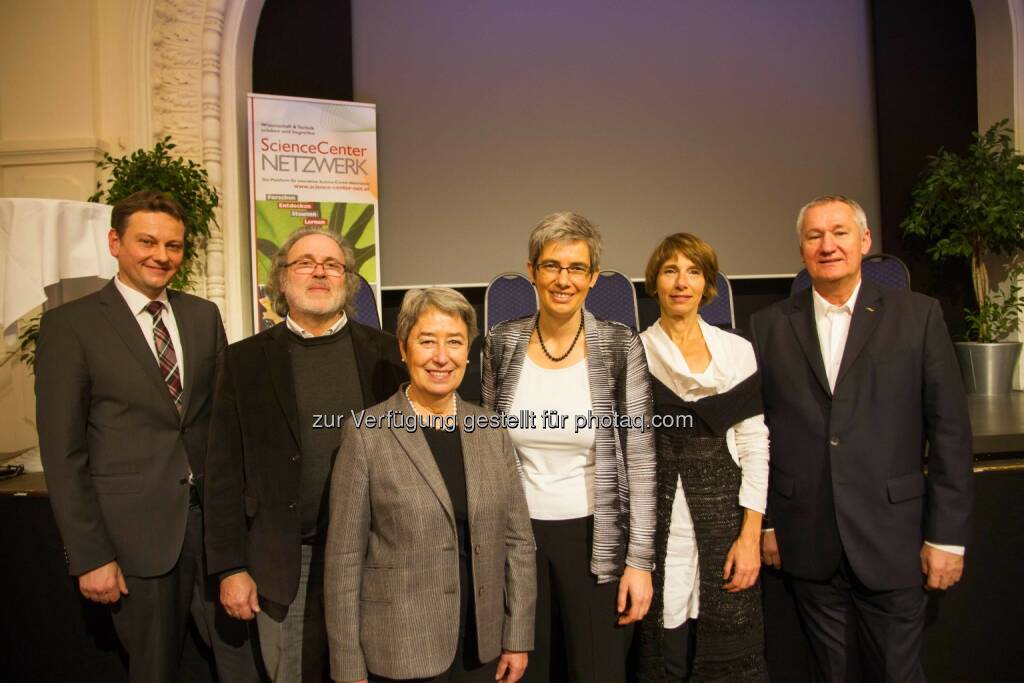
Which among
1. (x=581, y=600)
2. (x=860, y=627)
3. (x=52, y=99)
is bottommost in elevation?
(x=860, y=627)

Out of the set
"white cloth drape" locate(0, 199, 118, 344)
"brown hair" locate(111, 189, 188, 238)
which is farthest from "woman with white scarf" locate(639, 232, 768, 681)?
"white cloth drape" locate(0, 199, 118, 344)

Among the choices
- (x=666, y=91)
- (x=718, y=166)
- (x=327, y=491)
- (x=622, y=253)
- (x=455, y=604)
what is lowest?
(x=455, y=604)

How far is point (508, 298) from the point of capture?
447 centimetres

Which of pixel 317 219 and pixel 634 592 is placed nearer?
pixel 634 592

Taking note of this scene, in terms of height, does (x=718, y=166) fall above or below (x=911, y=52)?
below

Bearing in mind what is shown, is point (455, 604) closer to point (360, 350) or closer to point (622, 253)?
point (360, 350)

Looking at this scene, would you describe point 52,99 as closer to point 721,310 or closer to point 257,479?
point 257,479

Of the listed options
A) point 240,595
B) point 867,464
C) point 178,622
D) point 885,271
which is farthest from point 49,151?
point 885,271

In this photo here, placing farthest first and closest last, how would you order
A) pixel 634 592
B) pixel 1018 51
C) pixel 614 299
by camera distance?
pixel 1018 51, pixel 614 299, pixel 634 592

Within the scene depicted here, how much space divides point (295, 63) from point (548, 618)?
486 centimetres

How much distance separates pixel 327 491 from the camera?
1.59 meters

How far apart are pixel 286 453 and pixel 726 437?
3.73 ft

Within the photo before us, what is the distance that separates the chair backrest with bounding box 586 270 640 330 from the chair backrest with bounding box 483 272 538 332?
1.45ft

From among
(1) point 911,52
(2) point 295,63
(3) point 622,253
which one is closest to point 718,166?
(3) point 622,253
